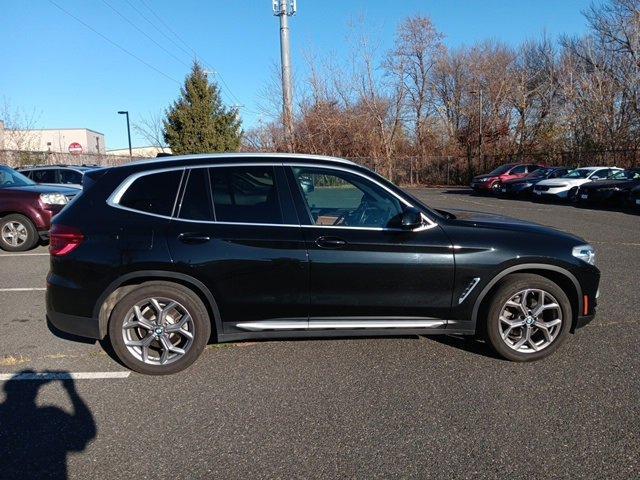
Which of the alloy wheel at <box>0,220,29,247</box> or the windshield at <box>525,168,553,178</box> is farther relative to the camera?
the windshield at <box>525,168,553,178</box>

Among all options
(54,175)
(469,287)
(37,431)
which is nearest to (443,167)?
Answer: (54,175)

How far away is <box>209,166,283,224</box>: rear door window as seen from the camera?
4004 millimetres

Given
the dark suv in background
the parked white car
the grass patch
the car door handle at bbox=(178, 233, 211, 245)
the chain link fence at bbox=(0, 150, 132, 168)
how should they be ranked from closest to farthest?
the car door handle at bbox=(178, 233, 211, 245) → the grass patch → the dark suv in background → the parked white car → the chain link fence at bbox=(0, 150, 132, 168)

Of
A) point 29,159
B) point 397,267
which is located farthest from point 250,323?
point 29,159

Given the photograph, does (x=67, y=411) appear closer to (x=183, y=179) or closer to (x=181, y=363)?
(x=181, y=363)

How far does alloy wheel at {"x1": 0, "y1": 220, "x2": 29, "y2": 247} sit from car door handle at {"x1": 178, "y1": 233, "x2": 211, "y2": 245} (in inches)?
277

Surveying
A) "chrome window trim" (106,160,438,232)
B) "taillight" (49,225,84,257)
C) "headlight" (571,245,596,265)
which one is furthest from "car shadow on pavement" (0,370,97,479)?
"headlight" (571,245,596,265)

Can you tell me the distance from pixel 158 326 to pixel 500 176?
83.5ft

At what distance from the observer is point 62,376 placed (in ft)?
13.1

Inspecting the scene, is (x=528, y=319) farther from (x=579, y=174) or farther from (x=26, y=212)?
(x=579, y=174)

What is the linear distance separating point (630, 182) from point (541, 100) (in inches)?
1058

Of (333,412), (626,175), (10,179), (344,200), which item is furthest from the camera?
(626,175)

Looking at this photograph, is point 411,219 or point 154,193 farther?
point 154,193

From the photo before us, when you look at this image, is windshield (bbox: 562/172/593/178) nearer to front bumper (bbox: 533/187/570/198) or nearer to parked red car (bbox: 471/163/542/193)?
front bumper (bbox: 533/187/570/198)
